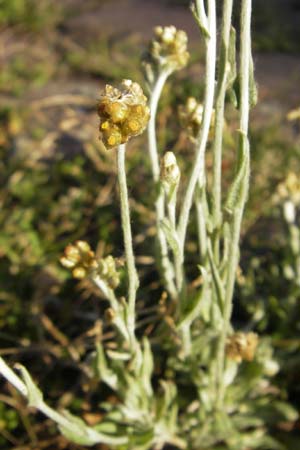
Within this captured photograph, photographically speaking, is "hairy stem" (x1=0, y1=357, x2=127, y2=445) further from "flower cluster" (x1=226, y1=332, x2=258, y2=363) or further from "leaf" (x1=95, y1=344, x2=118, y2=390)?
"flower cluster" (x1=226, y1=332, x2=258, y2=363)

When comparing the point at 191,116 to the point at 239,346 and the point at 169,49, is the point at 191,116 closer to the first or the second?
the point at 169,49

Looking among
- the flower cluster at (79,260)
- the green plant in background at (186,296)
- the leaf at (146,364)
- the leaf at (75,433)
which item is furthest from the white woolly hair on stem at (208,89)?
the leaf at (75,433)

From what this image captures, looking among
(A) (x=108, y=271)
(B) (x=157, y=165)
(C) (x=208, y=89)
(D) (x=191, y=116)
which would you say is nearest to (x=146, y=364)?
(A) (x=108, y=271)

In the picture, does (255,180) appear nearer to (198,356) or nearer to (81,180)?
(81,180)

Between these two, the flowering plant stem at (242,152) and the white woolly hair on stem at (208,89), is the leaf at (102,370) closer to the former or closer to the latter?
the flowering plant stem at (242,152)

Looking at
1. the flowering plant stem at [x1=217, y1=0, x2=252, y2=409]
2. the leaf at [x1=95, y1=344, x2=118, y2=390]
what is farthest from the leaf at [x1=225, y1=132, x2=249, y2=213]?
the leaf at [x1=95, y1=344, x2=118, y2=390]

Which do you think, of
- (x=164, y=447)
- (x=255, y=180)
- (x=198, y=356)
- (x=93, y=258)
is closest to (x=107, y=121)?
(x=93, y=258)
